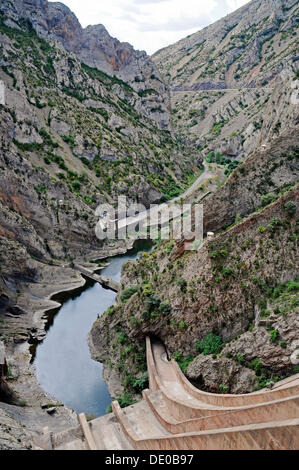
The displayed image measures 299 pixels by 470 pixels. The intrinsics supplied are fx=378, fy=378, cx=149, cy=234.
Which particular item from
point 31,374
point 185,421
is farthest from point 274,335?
point 31,374

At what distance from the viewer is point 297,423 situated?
12141 millimetres

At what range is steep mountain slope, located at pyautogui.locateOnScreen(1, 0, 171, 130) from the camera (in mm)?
109312

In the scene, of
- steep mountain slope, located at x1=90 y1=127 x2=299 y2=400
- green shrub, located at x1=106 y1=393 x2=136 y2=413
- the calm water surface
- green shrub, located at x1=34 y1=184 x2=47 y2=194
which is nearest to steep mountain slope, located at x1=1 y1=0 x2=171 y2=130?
green shrub, located at x1=34 y1=184 x2=47 y2=194

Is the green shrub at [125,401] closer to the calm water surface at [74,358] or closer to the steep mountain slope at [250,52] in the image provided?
the calm water surface at [74,358]

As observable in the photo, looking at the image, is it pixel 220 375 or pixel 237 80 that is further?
pixel 237 80

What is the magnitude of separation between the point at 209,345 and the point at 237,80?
160927 millimetres

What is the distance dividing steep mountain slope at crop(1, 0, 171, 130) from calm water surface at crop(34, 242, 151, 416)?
89020 millimetres

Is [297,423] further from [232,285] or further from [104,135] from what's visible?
[104,135]

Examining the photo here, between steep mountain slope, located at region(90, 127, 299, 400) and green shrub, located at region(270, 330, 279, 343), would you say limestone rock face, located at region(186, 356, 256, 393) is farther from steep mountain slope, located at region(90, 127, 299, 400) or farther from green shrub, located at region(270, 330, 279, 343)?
green shrub, located at region(270, 330, 279, 343)

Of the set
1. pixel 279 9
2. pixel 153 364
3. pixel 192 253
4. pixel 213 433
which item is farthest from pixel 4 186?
pixel 279 9

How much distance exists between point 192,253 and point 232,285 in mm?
5561

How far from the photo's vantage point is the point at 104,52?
12719 centimetres

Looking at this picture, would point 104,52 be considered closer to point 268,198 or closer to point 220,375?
point 268,198
